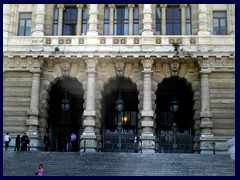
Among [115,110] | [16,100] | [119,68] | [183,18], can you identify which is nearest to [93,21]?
[119,68]

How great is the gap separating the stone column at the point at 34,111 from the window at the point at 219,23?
501 inches

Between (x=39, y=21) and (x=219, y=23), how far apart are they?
12.7m

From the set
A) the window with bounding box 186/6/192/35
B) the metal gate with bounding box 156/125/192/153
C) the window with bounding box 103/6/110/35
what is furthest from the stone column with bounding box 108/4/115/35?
the metal gate with bounding box 156/125/192/153

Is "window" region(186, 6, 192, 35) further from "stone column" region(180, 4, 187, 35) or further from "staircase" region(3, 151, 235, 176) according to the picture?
"staircase" region(3, 151, 235, 176)

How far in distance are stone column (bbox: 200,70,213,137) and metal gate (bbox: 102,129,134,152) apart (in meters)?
4.71

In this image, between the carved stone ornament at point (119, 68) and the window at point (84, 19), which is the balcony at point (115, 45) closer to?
the carved stone ornament at point (119, 68)

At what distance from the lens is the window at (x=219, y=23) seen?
3234 centimetres

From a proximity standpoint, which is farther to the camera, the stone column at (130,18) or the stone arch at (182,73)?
the stone column at (130,18)

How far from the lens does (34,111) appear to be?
30328 millimetres

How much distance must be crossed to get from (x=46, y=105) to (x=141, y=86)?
659cm

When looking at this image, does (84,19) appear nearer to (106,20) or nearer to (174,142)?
(106,20)

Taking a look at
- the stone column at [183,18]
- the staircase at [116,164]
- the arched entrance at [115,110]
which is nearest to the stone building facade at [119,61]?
the stone column at [183,18]

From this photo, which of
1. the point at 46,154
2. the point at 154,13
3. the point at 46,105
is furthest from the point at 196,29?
the point at 46,154

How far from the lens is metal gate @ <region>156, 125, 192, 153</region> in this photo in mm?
30125
